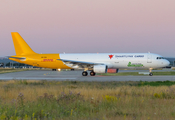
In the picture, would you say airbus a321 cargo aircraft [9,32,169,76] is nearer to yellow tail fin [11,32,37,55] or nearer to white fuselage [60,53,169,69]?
white fuselage [60,53,169,69]

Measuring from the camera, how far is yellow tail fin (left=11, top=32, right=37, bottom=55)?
4269 cm

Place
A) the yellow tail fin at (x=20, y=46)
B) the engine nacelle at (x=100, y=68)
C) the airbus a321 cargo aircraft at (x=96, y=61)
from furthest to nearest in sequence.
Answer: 1. the yellow tail fin at (x=20, y=46)
2. the airbus a321 cargo aircraft at (x=96, y=61)
3. the engine nacelle at (x=100, y=68)

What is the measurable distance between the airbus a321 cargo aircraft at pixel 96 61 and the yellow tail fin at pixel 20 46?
0.82m

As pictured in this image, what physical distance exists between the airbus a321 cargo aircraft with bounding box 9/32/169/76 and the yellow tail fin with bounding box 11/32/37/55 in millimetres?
821

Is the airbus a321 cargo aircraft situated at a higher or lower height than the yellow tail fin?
lower

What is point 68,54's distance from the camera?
1636 inches

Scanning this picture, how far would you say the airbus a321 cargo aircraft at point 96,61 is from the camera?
124 feet

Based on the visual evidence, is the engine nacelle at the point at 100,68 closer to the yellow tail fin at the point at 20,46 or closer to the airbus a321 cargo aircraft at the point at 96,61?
the airbus a321 cargo aircraft at the point at 96,61

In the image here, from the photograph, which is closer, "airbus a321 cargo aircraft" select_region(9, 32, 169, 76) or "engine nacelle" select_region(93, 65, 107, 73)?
"engine nacelle" select_region(93, 65, 107, 73)

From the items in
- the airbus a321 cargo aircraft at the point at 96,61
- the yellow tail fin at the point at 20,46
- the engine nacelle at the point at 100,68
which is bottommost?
the engine nacelle at the point at 100,68

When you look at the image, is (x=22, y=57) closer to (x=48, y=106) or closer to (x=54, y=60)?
(x=54, y=60)

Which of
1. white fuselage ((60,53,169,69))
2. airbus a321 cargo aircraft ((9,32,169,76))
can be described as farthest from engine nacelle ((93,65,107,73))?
white fuselage ((60,53,169,69))

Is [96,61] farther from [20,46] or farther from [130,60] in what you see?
[20,46]

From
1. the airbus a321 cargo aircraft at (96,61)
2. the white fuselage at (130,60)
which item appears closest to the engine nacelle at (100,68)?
the airbus a321 cargo aircraft at (96,61)
